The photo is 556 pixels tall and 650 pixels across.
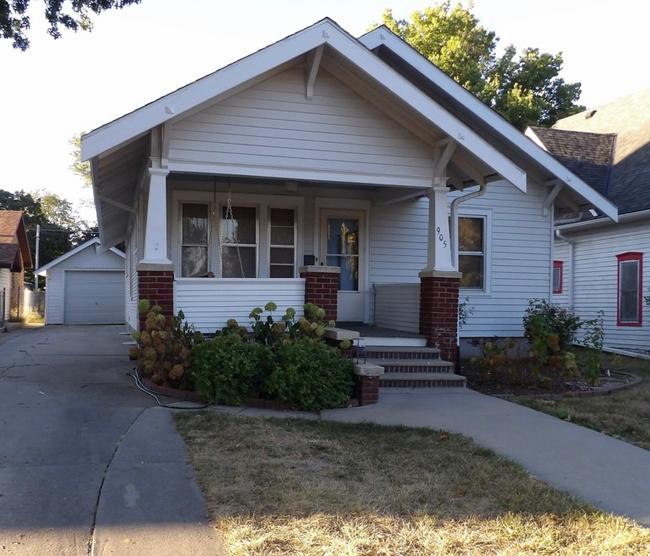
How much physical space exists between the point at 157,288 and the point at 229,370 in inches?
68.1

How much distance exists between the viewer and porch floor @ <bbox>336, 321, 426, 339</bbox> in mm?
9078

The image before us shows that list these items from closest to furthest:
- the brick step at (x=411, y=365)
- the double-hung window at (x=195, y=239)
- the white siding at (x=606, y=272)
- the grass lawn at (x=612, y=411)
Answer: the grass lawn at (x=612, y=411) → the brick step at (x=411, y=365) → the double-hung window at (x=195, y=239) → the white siding at (x=606, y=272)

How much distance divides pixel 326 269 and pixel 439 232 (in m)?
1.83

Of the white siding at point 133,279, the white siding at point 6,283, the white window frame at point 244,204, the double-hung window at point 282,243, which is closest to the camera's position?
the white window frame at point 244,204

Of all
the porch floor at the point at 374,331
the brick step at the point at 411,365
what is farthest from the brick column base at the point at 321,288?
Result: the brick step at the point at 411,365

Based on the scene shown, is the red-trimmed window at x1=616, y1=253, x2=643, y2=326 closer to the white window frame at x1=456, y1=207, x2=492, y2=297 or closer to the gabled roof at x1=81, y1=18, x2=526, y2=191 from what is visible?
the white window frame at x1=456, y1=207, x2=492, y2=297

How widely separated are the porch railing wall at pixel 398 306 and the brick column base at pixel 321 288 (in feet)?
5.21

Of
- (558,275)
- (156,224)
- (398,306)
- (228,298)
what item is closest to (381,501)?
(228,298)

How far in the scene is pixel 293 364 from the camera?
22.8 feet

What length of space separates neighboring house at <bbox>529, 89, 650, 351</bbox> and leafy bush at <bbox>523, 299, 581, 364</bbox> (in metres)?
2.90

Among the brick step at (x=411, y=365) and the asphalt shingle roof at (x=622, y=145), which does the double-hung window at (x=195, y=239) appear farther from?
the asphalt shingle roof at (x=622, y=145)

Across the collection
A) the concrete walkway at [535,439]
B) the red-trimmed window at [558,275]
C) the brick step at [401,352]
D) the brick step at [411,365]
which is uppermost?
the red-trimmed window at [558,275]

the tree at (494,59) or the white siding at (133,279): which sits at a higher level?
the tree at (494,59)

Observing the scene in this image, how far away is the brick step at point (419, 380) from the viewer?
817 centimetres
